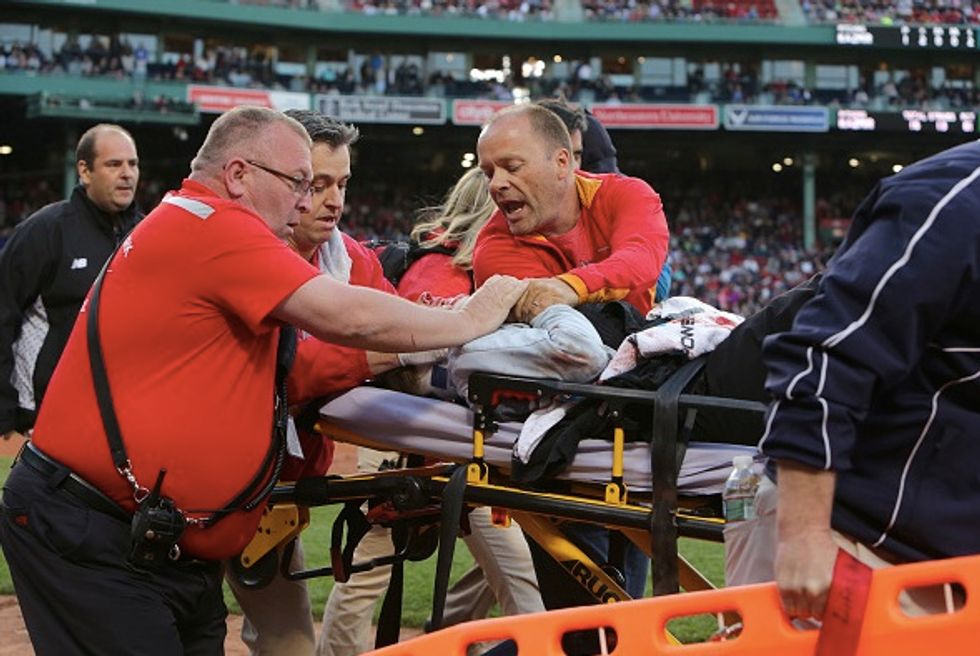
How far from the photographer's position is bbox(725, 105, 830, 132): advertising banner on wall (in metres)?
36.8

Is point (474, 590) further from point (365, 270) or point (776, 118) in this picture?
point (776, 118)

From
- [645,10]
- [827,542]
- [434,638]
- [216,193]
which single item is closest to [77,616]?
[216,193]

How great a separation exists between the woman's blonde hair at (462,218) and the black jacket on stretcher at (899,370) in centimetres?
229

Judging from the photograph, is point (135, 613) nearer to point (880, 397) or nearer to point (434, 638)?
point (434, 638)

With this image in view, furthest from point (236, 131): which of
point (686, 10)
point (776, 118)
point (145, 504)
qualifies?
point (686, 10)

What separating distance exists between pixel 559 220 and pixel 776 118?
34.4m

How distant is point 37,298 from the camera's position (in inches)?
228

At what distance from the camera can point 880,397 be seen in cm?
210

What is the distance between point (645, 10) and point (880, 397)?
1554 inches

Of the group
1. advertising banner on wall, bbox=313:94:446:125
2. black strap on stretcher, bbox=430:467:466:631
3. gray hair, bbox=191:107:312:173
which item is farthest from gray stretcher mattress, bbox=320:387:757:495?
advertising banner on wall, bbox=313:94:446:125

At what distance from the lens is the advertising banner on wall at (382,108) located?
3606cm

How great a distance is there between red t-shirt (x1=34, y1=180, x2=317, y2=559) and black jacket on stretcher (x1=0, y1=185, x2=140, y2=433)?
2.73 metres

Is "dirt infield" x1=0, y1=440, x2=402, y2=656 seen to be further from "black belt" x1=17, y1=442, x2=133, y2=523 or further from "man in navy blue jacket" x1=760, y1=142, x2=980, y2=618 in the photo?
"man in navy blue jacket" x1=760, y1=142, x2=980, y2=618

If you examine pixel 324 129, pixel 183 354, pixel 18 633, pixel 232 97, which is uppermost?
pixel 232 97
